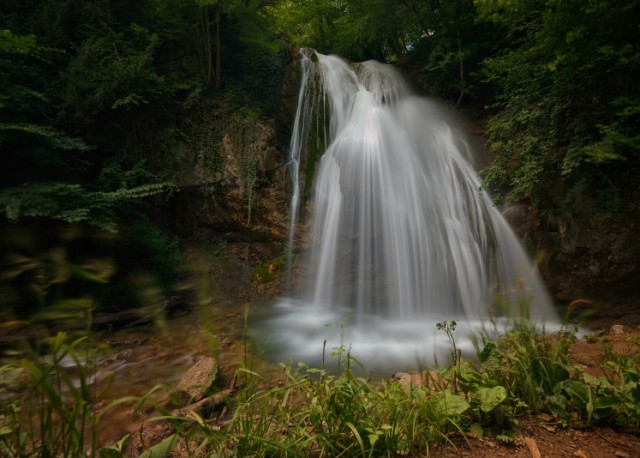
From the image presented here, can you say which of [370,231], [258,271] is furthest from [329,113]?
[258,271]

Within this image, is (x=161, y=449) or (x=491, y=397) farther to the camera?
(x=491, y=397)

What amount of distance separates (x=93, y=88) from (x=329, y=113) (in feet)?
20.3

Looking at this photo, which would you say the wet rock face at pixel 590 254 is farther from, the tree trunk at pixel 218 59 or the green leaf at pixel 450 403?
the tree trunk at pixel 218 59

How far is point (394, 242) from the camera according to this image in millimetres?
7230

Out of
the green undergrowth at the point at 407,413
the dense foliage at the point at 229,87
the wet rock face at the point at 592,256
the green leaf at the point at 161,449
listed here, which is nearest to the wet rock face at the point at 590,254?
the wet rock face at the point at 592,256

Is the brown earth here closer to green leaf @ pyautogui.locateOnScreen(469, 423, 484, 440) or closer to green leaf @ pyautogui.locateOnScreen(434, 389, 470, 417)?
green leaf @ pyautogui.locateOnScreen(469, 423, 484, 440)

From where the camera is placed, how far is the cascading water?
5.84 meters

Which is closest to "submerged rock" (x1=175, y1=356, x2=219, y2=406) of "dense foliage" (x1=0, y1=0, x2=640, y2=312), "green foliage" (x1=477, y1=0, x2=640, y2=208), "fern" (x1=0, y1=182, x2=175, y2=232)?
"fern" (x1=0, y1=182, x2=175, y2=232)

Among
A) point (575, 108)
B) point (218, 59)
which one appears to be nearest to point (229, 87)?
point (218, 59)

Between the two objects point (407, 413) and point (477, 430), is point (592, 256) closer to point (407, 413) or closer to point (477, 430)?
point (477, 430)

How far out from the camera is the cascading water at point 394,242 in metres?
5.84

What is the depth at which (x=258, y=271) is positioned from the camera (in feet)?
26.5

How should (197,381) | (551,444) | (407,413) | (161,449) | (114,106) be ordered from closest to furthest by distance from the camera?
(161,449) → (551,444) → (407,413) → (197,381) → (114,106)

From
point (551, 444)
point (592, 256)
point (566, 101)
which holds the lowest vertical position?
point (551, 444)
